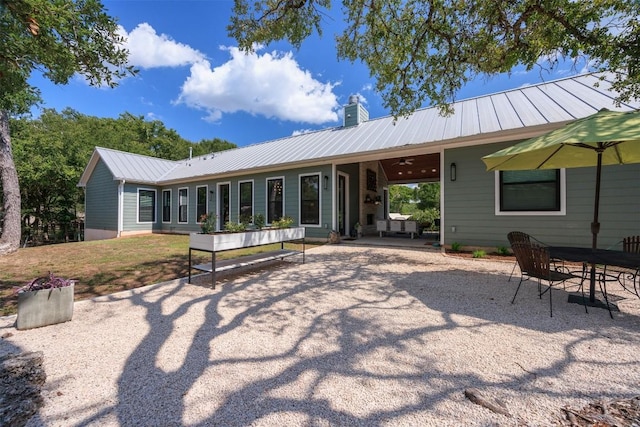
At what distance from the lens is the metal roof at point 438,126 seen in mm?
6398

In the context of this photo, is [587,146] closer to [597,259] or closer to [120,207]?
[597,259]

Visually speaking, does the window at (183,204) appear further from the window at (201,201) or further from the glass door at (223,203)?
the glass door at (223,203)

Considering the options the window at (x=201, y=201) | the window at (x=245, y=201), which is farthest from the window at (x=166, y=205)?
the window at (x=245, y=201)

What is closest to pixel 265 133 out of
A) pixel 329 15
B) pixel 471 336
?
pixel 329 15

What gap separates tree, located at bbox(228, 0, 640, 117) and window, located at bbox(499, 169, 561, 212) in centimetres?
189

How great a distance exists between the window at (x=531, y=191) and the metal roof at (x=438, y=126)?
1171 mm

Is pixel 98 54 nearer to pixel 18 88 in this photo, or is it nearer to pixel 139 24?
pixel 18 88

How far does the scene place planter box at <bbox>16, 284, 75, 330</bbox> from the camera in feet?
9.03

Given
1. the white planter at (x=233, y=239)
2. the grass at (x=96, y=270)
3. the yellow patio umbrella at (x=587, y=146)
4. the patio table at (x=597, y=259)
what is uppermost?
the yellow patio umbrella at (x=587, y=146)

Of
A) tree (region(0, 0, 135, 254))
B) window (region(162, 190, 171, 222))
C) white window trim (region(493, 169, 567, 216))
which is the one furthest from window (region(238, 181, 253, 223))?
white window trim (region(493, 169, 567, 216))

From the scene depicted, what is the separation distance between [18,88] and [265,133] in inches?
965

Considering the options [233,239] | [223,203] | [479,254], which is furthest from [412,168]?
[233,239]

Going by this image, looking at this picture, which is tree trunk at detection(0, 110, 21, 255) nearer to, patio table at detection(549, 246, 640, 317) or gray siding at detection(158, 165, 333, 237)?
gray siding at detection(158, 165, 333, 237)

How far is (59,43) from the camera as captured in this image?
11.3 feet
